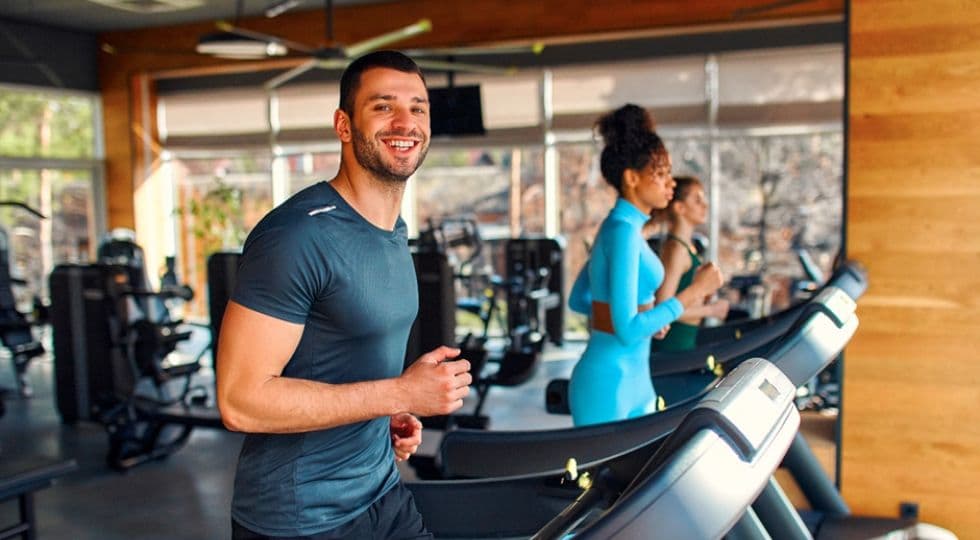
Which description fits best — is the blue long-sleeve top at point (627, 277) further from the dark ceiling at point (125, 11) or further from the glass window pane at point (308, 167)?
the glass window pane at point (308, 167)

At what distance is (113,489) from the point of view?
484 centimetres

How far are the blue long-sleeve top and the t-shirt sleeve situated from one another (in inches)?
46.6

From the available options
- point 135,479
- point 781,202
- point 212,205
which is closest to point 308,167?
point 212,205

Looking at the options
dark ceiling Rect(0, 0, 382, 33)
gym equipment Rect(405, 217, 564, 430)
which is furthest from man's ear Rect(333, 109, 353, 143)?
dark ceiling Rect(0, 0, 382, 33)

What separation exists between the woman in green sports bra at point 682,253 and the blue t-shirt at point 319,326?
1697 mm

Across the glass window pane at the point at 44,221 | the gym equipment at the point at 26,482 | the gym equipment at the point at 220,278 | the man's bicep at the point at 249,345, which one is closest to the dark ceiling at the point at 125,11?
the glass window pane at the point at 44,221

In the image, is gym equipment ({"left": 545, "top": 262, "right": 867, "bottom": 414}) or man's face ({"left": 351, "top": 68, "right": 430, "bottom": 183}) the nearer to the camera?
man's face ({"left": 351, "top": 68, "right": 430, "bottom": 183})

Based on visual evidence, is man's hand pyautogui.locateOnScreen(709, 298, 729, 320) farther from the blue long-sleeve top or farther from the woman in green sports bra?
the blue long-sleeve top

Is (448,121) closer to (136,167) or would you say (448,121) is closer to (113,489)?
(113,489)

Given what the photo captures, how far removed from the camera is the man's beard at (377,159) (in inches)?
64.9

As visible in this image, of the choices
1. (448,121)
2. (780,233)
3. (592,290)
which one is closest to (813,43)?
(780,233)

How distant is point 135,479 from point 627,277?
3.62m

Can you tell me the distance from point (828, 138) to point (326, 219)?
7.90m

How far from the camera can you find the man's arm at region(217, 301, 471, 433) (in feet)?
4.76
